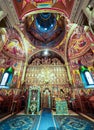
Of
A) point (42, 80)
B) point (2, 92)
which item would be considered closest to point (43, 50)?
point (42, 80)

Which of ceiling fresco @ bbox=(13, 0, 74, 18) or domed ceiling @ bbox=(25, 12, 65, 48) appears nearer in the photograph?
ceiling fresco @ bbox=(13, 0, 74, 18)

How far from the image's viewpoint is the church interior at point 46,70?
7.35 meters

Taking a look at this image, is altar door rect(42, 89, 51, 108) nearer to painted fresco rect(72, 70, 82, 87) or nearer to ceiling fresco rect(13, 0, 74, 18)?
painted fresco rect(72, 70, 82, 87)

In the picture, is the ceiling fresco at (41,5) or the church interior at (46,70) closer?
the ceiling fresco at (41,5)

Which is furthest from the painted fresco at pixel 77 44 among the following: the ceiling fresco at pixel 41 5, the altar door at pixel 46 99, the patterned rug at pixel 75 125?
the patterned rug at pixel 75 125

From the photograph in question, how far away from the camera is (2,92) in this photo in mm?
7953

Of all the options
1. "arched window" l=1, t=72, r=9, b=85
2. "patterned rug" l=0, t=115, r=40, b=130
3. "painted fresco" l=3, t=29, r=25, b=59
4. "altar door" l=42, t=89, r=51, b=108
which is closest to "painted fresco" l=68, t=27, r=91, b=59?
"altar door" l=42, t=89, r=51, b=108

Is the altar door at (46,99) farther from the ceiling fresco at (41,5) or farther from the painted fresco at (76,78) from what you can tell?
the ceiling fresco at (41,5)

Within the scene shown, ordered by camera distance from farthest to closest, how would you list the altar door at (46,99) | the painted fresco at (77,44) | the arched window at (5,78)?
the painted fresco at (77,44) < the arched window at (5,78) < the altar door at (46,99)

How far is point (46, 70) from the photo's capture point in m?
10.9

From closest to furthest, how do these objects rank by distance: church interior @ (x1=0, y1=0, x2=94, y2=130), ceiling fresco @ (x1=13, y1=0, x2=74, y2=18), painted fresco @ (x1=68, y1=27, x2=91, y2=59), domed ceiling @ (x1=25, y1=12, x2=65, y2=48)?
ceiling fresco @ (x1=13, y1=0, x2=74, y2=18)
church interior @ (x1=0, y1=0, x2=94, y2=130)
painted fresco @ (x1=68, y1=27, x2=91, y2=59)
domed ceiling @ (x1=25, y1=12, x2=65, y2=48)

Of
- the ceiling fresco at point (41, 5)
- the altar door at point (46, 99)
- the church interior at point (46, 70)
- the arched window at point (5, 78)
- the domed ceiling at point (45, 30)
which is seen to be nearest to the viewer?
the ceiling fresco at point (41, 5)

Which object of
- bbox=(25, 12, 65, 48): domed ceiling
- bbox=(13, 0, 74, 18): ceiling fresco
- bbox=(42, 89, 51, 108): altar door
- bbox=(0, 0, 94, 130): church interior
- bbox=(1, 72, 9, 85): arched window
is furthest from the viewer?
bbox=(25, 12, 65, 48): domed ceiling

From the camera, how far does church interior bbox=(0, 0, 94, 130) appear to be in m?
7.35
